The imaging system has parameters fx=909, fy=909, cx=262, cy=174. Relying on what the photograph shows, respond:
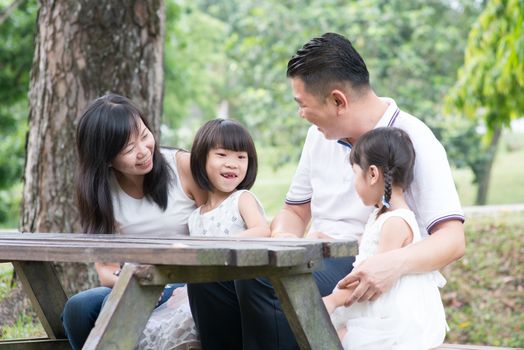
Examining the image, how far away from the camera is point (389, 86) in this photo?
1541 cm

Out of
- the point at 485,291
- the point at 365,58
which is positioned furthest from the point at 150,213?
the point at 365,58

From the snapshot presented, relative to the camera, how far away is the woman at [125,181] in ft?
11.4

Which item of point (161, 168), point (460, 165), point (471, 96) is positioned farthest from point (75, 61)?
point (460, 165)

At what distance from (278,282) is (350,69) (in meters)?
1.03

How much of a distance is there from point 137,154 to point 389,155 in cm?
100

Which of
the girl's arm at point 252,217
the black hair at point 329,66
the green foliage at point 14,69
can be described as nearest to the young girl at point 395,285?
the black hair at point 329,66

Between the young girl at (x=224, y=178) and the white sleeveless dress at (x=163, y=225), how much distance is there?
8 cm

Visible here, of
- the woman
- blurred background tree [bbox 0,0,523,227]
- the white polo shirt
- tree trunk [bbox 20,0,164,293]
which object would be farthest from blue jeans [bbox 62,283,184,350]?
blurred background tree [bbox 0,0,523,227]

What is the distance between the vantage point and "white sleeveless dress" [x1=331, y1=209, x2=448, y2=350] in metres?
2.93

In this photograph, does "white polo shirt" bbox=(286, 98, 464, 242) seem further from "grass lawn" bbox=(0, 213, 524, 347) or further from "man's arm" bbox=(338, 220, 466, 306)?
"grass lawn" bbox=(0, 213, 524, 347)

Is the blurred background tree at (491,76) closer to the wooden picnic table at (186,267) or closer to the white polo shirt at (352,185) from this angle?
the white polo shirt at (352,185)

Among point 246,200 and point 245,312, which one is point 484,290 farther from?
point 245,312

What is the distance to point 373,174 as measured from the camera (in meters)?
3.09

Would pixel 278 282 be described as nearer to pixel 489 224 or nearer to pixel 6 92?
pixel 489 224
